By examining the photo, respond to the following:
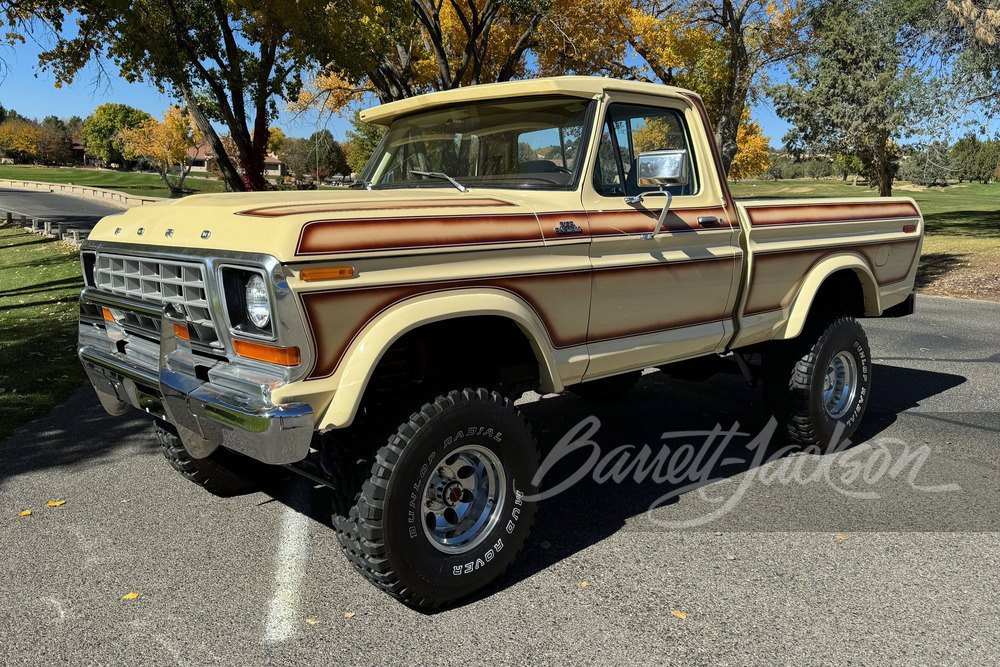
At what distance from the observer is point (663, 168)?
3.89 meters

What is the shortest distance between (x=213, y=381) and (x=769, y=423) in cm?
395

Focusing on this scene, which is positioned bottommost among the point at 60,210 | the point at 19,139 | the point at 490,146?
the point at 60,210

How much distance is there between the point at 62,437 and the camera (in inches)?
222

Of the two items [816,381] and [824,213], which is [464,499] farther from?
[824,213]

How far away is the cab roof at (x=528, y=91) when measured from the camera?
398 cm

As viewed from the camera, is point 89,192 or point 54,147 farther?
point 54,147

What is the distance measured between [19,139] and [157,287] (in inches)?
5116

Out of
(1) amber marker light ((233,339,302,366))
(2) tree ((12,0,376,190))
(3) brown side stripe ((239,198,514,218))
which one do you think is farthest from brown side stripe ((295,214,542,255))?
(2) tree ((12,0,376,190))

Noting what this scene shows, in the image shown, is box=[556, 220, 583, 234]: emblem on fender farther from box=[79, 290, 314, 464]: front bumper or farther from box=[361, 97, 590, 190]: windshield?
box=[79, 290, 314, 464]: front bumper

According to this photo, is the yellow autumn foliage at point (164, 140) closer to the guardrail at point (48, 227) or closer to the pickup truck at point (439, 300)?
the guardrail at point (48, 227)

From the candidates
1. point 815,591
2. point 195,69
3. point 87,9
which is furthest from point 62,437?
point 195,69

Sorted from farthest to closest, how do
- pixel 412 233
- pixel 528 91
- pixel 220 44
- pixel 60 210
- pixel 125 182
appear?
pixel 125 182 < pixel 60 210 < pixel 220 44 < pixel 528 91 < pixel 412 233

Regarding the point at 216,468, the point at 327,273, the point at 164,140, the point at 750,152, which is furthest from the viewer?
the point at 164,140

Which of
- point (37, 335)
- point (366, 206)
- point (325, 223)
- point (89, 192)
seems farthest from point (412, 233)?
point (89, 192)
